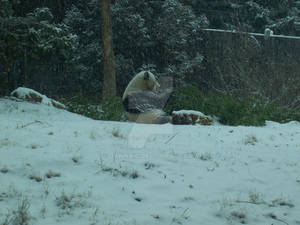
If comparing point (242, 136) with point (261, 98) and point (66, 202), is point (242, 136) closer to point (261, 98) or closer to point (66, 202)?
point (66, 202)

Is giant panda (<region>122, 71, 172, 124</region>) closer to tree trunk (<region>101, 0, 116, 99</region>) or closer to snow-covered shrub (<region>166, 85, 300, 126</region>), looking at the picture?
snow-covered shrub (<region>166, 85, 300, 126</region>)

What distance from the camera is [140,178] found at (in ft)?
12.7

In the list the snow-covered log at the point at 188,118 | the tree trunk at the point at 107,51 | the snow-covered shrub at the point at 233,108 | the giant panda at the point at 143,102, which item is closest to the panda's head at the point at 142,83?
the giant panda at the point at 143,102

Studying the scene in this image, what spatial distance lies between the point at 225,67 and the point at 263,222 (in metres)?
10.3

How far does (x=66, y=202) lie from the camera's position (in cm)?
320

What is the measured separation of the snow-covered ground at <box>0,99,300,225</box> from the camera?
124 inches

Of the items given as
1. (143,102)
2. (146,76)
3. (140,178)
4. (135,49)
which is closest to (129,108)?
(143,102)

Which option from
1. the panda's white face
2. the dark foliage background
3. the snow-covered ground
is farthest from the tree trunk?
the snow-covered ground

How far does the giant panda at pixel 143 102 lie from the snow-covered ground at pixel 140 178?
248 cm

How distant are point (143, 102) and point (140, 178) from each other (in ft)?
14.8

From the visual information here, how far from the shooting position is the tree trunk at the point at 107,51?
1329cm

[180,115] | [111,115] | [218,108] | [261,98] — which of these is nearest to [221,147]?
[180,115]

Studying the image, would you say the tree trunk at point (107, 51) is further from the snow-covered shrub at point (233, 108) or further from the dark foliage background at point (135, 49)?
the snow-covered shrub at point (233, 108)

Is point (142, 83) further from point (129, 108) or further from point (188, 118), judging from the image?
point (188, 118)
